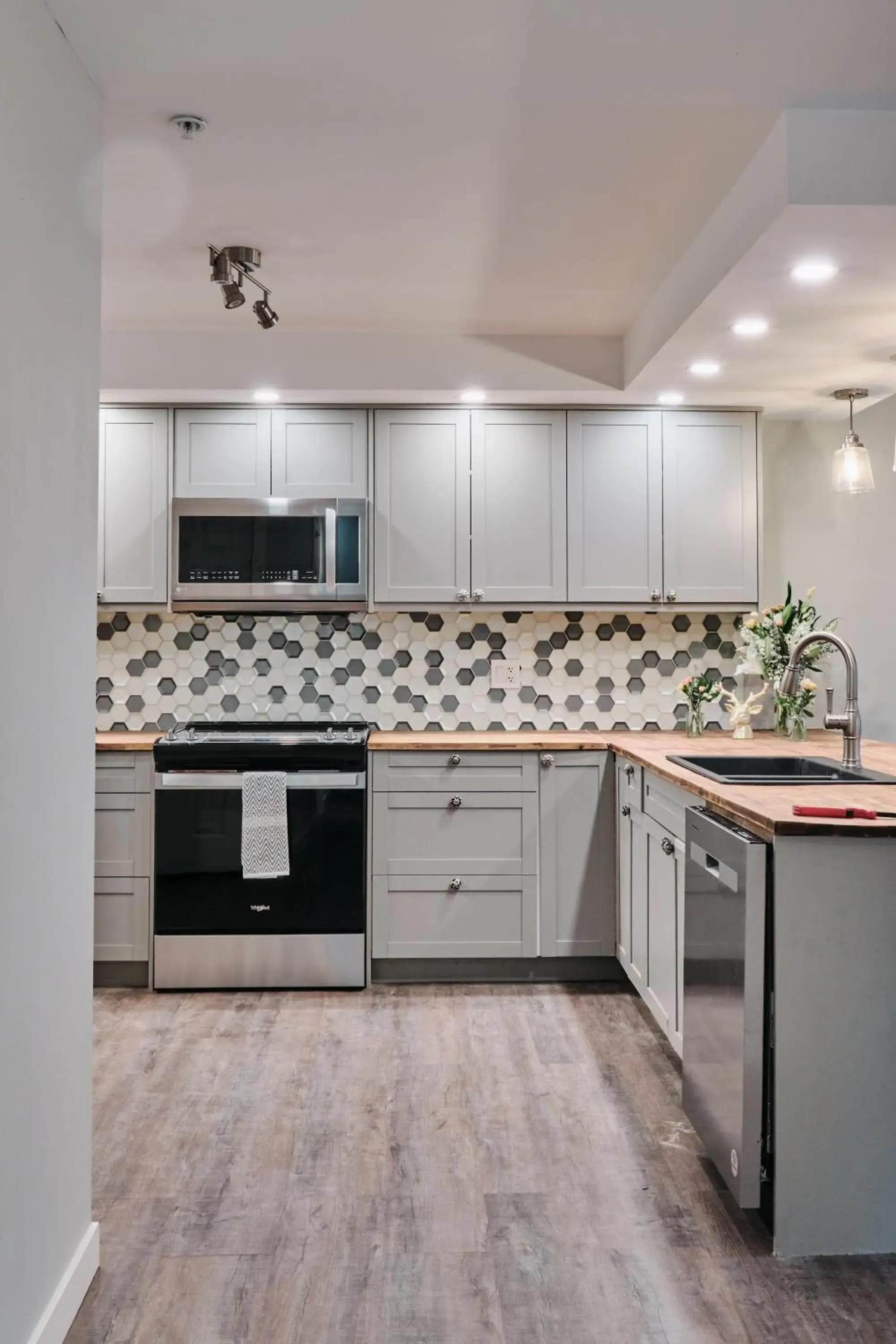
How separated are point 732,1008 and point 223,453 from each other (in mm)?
2880

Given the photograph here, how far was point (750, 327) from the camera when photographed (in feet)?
9.60

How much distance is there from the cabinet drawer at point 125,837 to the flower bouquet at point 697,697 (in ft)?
7.08

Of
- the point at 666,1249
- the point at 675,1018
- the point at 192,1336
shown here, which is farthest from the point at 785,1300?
the point at 192,1336

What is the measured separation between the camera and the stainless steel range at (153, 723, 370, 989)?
372 cm

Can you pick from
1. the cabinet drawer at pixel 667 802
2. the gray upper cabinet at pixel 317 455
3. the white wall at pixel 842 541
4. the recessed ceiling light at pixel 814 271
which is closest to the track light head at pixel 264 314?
the gray upper cabinet at pixel 317 455

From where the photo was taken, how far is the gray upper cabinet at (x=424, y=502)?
402 cm

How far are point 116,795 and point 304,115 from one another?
8.10 feet

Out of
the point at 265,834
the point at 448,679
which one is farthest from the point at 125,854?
the point at 448,679

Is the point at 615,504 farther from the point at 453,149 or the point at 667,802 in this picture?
the point at 453,149

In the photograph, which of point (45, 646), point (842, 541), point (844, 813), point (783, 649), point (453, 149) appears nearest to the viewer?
point (45, 646)

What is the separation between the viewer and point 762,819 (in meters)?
2.12

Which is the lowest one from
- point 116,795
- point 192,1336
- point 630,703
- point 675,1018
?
point 192,1336

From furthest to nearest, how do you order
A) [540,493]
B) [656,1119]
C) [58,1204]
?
[540,493] < [656,1119] < [58,1204]

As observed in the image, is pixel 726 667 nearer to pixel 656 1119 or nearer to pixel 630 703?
pixel 630 703
